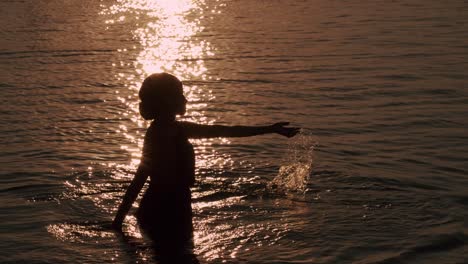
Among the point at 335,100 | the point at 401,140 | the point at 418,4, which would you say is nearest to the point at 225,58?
the point at 335,100

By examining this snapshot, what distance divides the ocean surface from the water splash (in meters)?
0.03

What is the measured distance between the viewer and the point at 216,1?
33.2 meters

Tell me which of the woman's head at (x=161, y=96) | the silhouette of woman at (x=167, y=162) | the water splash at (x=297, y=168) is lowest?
the water splash at (x=297, y=168)

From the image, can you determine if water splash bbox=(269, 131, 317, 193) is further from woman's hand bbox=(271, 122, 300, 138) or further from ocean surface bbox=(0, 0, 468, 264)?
woman's hand bbox=(271, 122, 300, 138)

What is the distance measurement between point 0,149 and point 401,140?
5.58m

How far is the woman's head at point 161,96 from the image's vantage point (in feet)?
27.1

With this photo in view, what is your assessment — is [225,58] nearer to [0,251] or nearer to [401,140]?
[401,140]

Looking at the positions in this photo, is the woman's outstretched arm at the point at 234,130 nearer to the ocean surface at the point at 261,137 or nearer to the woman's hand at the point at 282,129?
the woman's hand at the point at 282,129

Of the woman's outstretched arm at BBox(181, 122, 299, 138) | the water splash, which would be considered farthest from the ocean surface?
the woman's outstretched arm at BBox(181, 122, 299, 138)

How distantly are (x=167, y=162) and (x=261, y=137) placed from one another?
4.98 metres

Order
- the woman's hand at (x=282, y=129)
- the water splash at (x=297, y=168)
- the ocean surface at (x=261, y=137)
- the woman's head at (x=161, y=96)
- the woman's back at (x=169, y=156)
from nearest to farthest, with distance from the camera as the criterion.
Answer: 1. the woman's hand at (x=282, y=129)
2. the woman's head at (x=161, y=96)
3. the woman's back at (x=169, y=156)
4. the ocean surface at (x=261, y=137)
5. the water splash at (x=297, y=168)

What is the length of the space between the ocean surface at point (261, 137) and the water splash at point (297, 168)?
1.3 inches

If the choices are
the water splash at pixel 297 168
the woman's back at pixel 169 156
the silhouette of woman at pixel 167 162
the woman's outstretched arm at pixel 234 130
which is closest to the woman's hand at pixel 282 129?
the woman's outstretched arm at pixel 234 130

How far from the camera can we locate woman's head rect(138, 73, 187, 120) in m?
8.26
